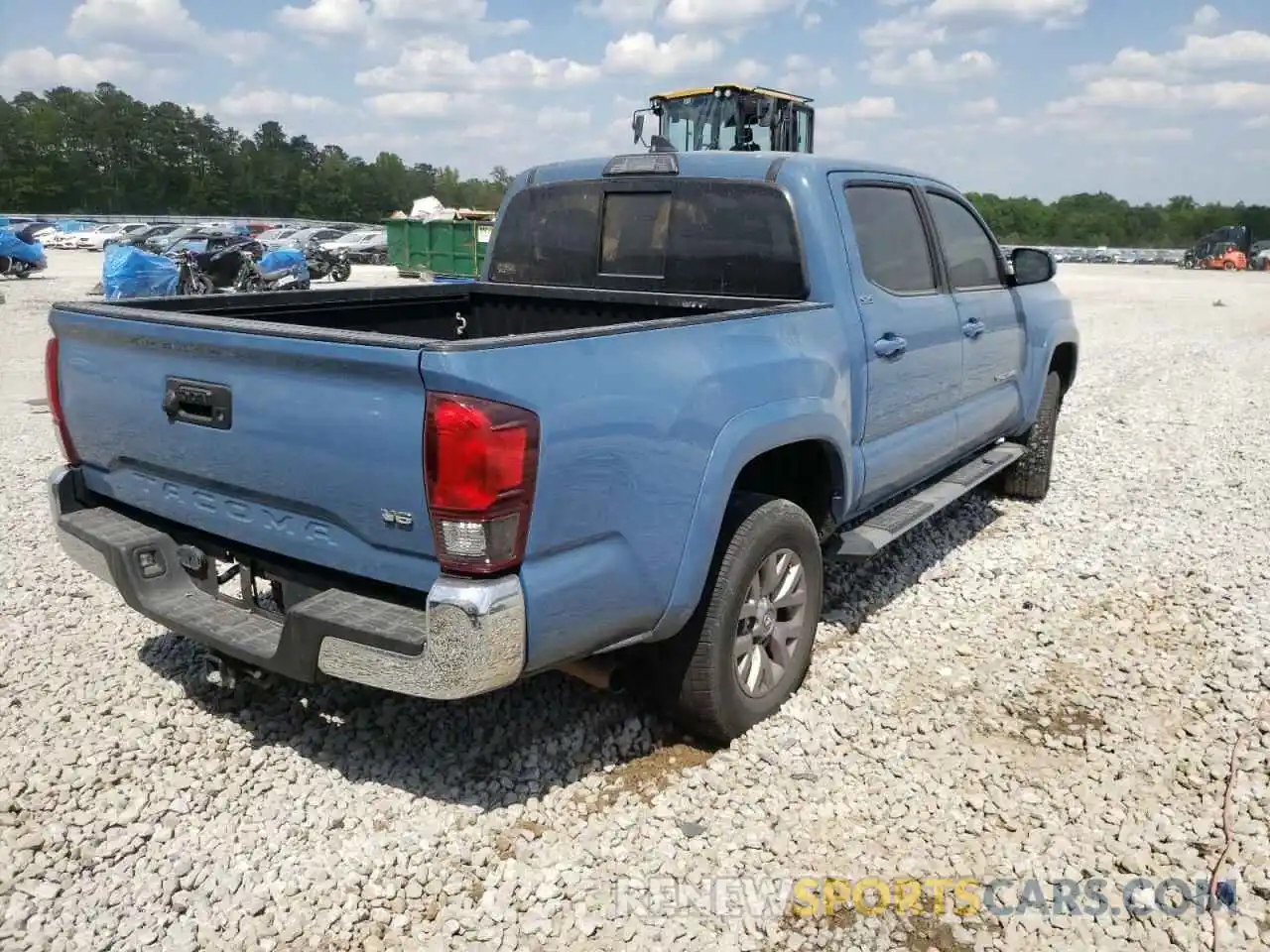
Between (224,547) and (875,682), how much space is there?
2.50 m

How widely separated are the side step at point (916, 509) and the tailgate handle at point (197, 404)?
2.40m

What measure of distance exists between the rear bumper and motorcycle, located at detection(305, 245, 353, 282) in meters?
26.1

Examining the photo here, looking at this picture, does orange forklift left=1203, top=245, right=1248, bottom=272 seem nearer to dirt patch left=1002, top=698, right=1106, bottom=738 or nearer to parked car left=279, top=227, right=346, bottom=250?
parked car left=279, top=227, right=346, bottom=250

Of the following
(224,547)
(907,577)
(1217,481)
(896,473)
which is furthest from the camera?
(1217,481)

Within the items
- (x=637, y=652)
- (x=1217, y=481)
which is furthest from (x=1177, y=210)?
(x=637, y=652)

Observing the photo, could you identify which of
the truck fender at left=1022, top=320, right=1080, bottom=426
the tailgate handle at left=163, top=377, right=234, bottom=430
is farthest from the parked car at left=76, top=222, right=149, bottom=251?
the tailgate handle at left=163, top=377, right=234, bottom=430

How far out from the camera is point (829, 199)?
13.2 ft

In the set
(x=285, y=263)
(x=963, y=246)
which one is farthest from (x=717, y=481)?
(x=285, y=263)

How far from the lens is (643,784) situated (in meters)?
3.31

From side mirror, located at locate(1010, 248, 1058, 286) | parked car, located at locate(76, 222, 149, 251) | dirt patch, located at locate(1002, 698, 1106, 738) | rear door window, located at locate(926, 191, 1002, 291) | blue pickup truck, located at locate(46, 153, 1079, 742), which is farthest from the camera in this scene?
parked car, located at locate(76, 222, 149, 251)

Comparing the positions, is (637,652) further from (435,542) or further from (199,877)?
(199,877)

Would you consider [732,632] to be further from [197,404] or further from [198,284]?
[198,284]

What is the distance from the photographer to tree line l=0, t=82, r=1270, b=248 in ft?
267

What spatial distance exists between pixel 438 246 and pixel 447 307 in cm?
2534
